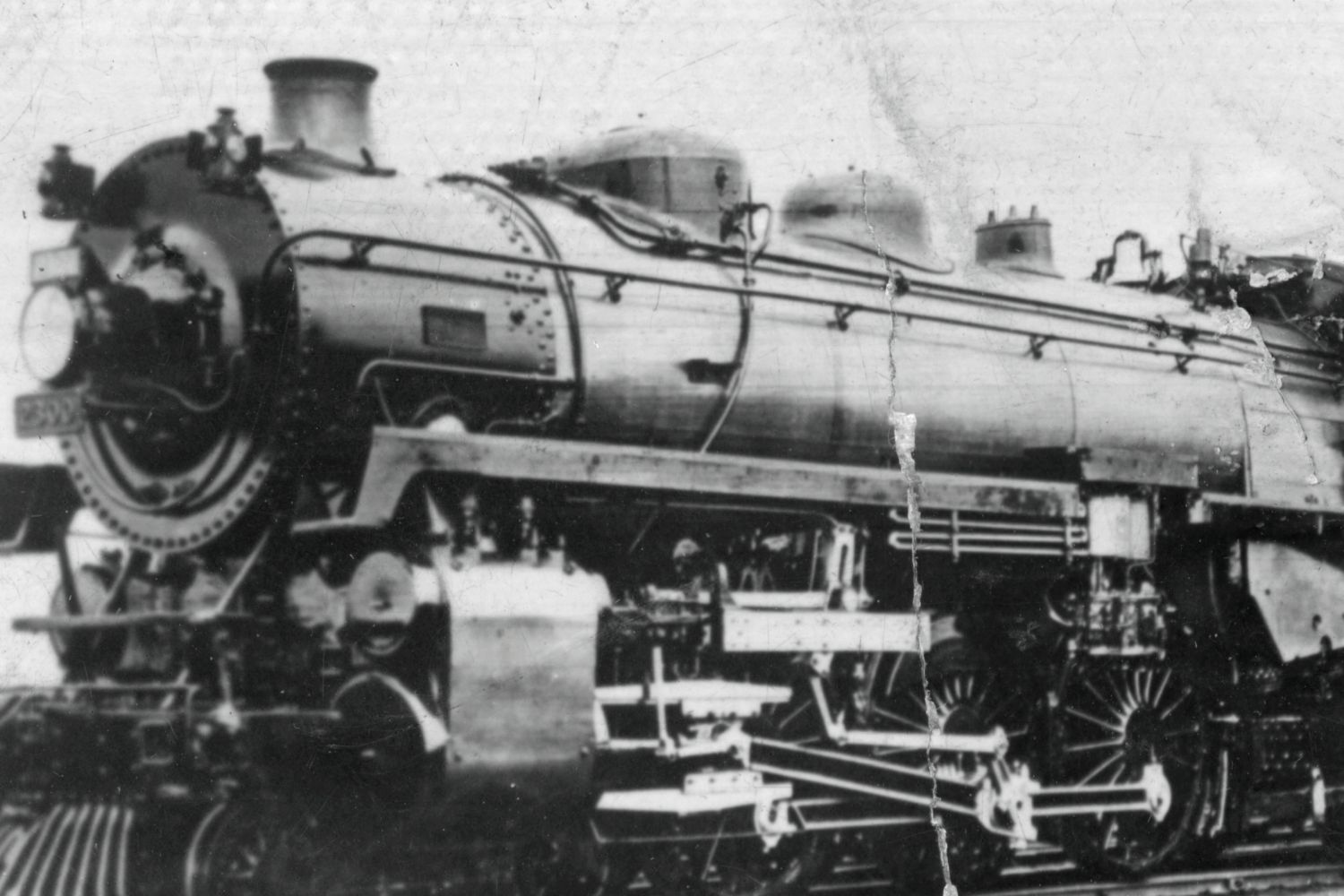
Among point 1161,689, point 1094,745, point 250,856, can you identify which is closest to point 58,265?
point 250,856

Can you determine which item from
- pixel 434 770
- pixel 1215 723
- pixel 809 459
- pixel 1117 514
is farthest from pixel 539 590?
pixel 1215 723

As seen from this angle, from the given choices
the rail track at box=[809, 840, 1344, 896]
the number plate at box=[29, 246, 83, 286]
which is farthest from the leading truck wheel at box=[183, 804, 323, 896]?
the rail track at box=[809, 840, 1344, 896]

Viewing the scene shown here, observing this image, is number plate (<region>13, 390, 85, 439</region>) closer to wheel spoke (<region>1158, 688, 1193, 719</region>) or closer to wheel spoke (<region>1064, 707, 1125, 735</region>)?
wheel spoke (<region>1064, 707, 1125, 735</region>)

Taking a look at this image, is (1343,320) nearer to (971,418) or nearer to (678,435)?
(971,418)

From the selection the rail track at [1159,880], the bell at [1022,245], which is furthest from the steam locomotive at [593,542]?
the bell at [1022,245]

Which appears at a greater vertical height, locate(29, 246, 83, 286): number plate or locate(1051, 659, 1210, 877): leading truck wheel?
locate(29, 246, 83, 286): number plate

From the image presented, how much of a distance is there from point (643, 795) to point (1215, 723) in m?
4.47

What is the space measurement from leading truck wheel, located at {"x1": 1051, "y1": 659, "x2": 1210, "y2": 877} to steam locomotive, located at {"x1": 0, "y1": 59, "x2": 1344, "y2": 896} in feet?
0.09

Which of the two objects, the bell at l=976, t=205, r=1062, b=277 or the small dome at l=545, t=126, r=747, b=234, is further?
the bell at l=976, t=205, r=1062, b=277

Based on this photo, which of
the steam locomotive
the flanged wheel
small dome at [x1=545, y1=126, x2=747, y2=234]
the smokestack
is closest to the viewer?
the steam locomotive

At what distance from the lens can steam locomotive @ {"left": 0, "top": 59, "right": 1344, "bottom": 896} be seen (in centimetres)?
584

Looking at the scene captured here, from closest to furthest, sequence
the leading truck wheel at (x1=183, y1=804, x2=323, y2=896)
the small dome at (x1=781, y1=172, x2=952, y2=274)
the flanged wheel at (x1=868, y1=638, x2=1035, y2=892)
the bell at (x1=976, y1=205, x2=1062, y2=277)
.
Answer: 1. the leading truck wheel at (x1=183, y1=804, x2=323, y2=896)
2. the flanged wheel at (x1=868, y1=638, x2=1035, y2=892)
3. the small dome at (x1=781, y1=172, x2=952, y2=274)
4. the bell at (x1=976, y1=205, x2=1062, y2=277)

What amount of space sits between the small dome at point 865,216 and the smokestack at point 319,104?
2.71m

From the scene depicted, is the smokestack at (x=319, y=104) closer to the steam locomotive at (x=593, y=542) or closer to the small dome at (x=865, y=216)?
the steam locomotive at (x=593, y=542)
